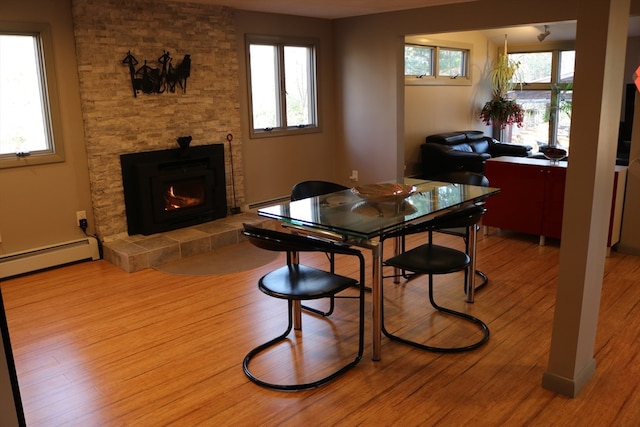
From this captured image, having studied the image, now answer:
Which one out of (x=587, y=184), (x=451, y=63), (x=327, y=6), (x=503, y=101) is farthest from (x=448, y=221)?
(x=503, y=101)

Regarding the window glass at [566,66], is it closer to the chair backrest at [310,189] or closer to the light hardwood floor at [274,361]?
the light hardwood floor at [274,361]

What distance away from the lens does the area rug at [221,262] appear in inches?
184

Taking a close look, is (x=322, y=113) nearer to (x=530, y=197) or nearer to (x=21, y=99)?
(x=530, y=197)

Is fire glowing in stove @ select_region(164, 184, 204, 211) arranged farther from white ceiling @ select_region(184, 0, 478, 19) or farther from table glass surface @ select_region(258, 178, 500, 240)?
table glass surface @ select_region(258, 178, 500, 240)

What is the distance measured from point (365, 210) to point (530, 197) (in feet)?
8.21

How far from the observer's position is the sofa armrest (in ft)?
28.2

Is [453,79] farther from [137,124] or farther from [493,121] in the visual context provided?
[137,124]

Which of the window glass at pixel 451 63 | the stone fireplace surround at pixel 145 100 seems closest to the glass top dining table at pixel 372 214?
the stone fireplace surround at pixel 145 100

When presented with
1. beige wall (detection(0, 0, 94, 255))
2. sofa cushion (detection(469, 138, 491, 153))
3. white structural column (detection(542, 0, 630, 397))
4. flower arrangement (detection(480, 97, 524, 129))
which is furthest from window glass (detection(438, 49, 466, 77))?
white structural column (detection(542, 0, 630, 397))

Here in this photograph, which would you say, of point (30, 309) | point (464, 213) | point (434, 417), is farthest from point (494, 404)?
point (30, 309)

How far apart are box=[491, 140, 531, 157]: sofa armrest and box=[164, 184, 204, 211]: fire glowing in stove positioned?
17.5 ft

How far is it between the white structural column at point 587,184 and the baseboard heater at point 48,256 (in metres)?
3.98

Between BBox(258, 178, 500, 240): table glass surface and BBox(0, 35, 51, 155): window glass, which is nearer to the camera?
BBox(258, 178, 500, 240): table glass surface

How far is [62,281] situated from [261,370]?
7.78ft
